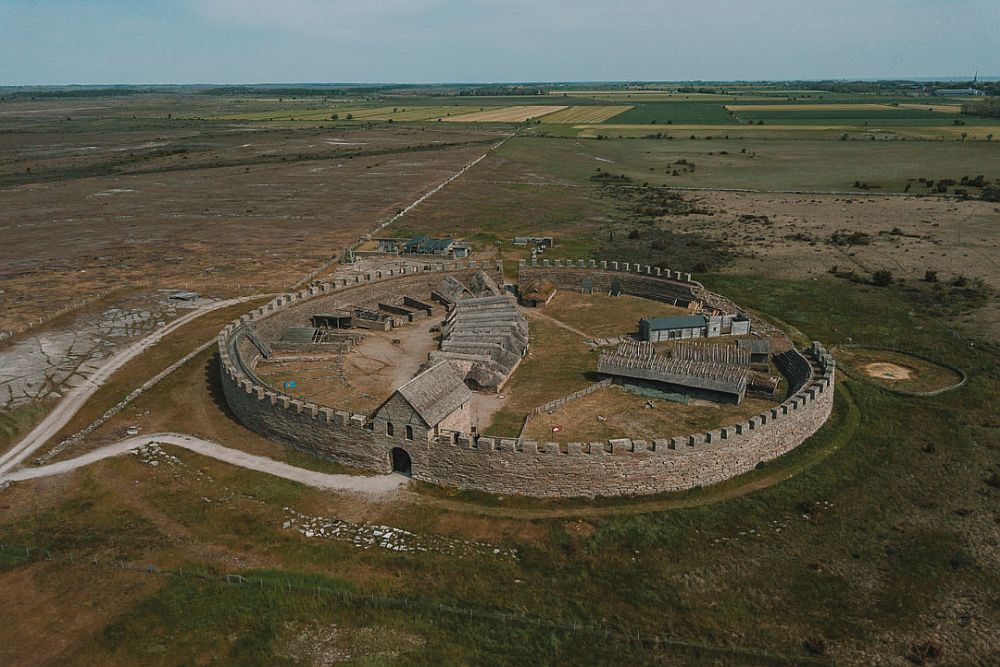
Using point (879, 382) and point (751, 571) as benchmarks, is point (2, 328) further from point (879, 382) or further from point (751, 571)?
point (879, 382)

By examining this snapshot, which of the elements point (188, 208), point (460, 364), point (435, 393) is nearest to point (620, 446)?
point (435, 393)

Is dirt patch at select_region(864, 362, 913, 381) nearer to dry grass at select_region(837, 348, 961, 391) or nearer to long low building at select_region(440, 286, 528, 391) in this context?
dry grass at select_region(837, 348, 961, 391)

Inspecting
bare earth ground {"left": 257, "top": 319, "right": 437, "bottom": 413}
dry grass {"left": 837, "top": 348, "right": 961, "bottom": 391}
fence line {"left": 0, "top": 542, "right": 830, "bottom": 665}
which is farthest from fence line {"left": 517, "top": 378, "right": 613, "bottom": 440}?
dry grass {"left": 837, "top": 348, "right": 961, "bottom": 391}

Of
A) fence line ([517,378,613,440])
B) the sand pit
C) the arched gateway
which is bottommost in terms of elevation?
the arched gateway

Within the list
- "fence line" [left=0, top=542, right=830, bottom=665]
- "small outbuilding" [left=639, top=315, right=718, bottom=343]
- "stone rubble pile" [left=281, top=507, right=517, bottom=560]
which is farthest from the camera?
"small outbuilding" [left=639, top=315, right=718, bottom=343]

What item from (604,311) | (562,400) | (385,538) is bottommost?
(385,538)

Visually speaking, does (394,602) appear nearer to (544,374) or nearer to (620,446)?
(620,446)

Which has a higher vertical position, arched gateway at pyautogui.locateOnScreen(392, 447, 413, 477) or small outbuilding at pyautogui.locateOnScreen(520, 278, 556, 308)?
small outbuilding at pyautogui.locateOnScreen(520, 278, 556, 308)
